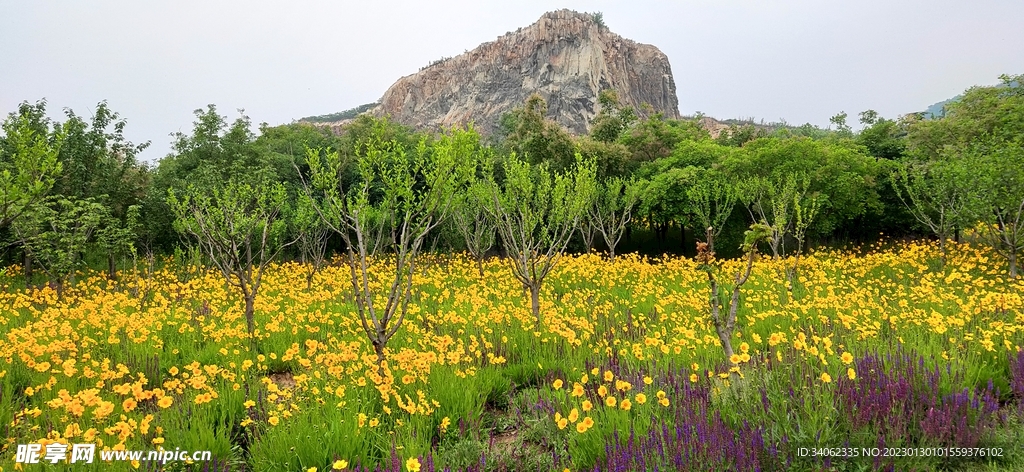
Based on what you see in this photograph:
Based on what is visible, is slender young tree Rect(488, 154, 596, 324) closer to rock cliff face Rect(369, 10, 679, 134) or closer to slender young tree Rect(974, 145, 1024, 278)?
slender young tree Rect(974, 145, 1024, 278)

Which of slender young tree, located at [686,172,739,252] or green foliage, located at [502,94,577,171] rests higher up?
green foliage, located at [502,94,577,171]

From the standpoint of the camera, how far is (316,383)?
4.84 metres

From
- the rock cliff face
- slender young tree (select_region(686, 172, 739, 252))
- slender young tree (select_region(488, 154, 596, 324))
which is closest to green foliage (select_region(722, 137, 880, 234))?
slender young tree (select_region(686, 172, 739, 252))

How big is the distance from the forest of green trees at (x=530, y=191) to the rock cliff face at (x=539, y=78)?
63.8 m

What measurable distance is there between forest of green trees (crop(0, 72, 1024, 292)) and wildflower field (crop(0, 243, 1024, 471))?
160cm

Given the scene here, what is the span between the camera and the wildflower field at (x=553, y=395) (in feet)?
9.92

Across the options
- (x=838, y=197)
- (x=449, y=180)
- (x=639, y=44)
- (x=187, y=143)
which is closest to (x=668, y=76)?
(x=639, y=44)

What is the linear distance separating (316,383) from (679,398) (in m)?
3.55

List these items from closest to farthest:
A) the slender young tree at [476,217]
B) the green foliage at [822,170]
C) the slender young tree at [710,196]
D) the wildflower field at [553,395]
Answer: the wildflower field at [553,395] < the slender young tree at [476,217] < the slender young tree at [710,196] < the green foliage at [822,170]

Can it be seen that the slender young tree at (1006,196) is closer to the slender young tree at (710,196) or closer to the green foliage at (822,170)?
the green foliage at (822,170)

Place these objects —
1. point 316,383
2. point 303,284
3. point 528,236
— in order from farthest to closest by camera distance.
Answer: point 303,284
point 528,236
point 316,383

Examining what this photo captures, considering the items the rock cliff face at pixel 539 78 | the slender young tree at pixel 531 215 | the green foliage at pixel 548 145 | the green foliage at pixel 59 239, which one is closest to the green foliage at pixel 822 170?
the green foliage at pixel 548 145

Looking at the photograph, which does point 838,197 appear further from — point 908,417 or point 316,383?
point 316,383

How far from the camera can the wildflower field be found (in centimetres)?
302
